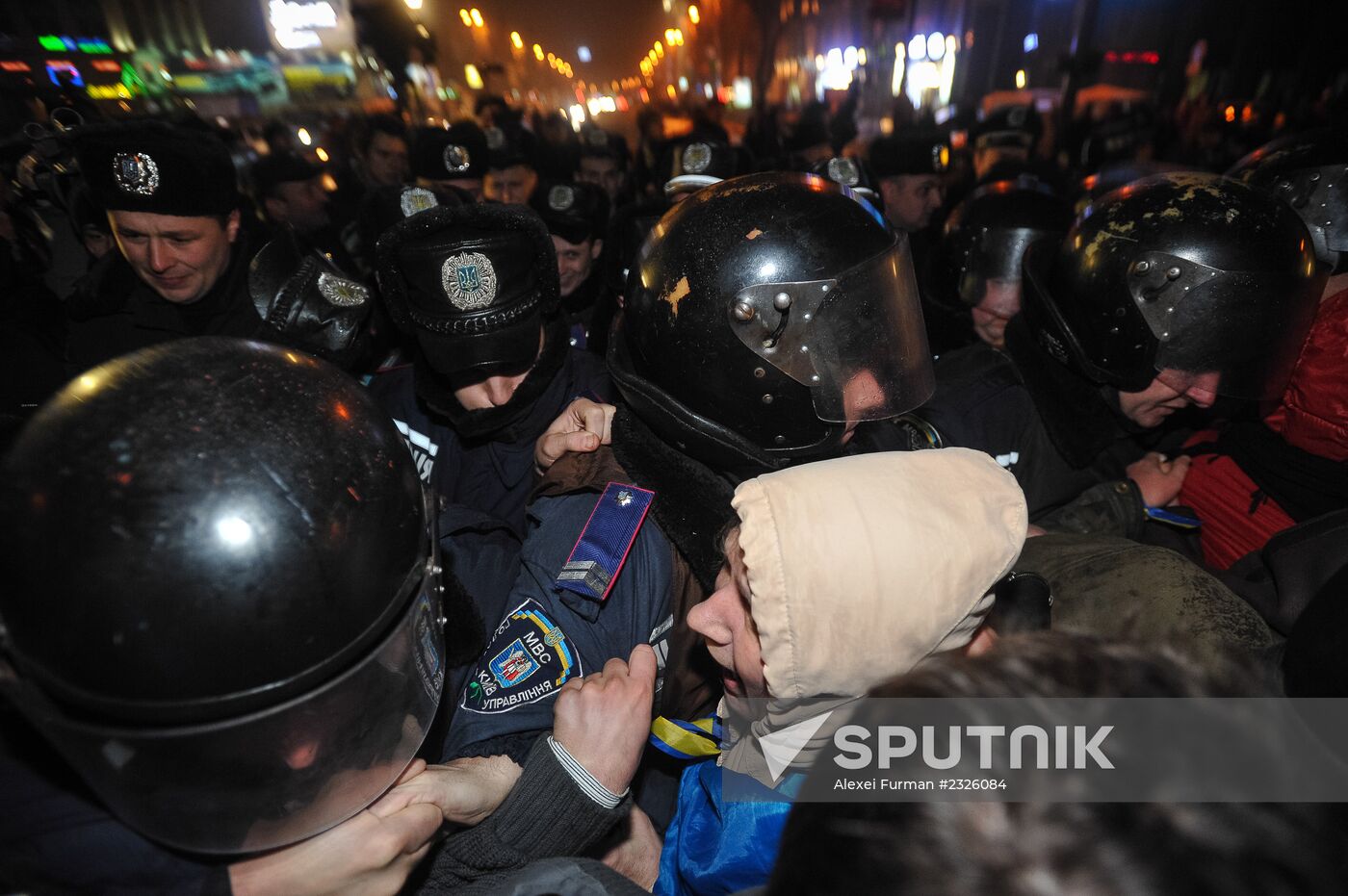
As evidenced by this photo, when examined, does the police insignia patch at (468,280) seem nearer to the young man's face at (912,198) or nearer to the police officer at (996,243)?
the police officer at (996,243)

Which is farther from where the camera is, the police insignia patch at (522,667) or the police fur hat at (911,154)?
the police fur hat at (911,154)

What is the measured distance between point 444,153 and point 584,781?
6.16 metres

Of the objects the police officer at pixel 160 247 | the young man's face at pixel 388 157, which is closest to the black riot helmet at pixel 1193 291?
the police officer at pixel 160 247

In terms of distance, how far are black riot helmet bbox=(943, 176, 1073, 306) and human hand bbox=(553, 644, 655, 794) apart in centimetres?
326

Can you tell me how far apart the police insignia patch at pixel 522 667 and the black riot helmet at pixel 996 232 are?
3.27 metres

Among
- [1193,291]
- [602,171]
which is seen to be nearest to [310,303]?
[1193,291]

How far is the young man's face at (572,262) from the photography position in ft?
16.1

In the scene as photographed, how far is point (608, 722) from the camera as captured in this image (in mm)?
1432

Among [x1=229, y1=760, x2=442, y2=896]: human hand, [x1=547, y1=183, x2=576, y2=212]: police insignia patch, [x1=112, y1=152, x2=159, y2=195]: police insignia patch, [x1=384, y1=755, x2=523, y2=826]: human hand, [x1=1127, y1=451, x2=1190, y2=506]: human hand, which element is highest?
[x1=112, y1=152, x2=159, y2=195]: police insignia patch

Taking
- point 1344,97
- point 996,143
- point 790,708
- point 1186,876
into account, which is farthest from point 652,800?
point 1344,97

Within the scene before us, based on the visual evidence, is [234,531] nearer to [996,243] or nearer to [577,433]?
[577,433]

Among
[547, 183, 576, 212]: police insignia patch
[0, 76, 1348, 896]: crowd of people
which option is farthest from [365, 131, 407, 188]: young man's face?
[0, 76, 1348, 896]: crowd of people

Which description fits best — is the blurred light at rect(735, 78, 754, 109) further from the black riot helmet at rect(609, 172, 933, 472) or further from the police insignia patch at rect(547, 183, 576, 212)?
the black riot helmet at rect(609, 172, 933, 472)

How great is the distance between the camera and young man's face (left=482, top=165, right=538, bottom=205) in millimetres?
6824
